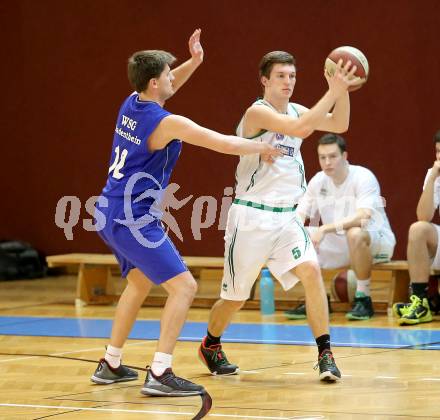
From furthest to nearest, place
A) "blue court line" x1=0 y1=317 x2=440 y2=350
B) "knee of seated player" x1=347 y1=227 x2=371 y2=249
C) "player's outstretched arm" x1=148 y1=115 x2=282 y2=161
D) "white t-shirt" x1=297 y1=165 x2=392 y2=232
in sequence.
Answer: "white t-shirt" x1=297 y1=165 x2=392 y2=232, "knee of seated player" x1=347 y1=227 x2=371 y2=249, "blue court line" x1=0 y1=317 x2=440 y2=350, "player's outstretched arm" x1=148 y1=115 x2=282 y2=161

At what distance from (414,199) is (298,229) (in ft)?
15.8

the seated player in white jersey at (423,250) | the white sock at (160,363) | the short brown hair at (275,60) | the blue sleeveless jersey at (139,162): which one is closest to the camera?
the white sock at (160,363)

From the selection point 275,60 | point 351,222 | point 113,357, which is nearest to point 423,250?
point 351,222

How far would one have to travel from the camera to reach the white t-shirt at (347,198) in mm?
8547

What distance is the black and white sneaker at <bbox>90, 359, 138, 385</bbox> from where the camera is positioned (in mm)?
5668

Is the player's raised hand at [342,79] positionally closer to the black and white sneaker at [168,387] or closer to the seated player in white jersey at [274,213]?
the seated player in white jersey at [274,213]

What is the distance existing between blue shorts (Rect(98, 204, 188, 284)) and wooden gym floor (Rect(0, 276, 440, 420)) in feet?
2.22

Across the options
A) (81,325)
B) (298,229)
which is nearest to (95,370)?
(298,229)

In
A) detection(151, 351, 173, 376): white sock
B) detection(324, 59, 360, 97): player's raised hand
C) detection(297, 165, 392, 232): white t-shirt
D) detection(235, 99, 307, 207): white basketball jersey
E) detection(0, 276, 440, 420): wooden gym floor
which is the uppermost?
detection(324, 59, 360, 97): player's raised hand

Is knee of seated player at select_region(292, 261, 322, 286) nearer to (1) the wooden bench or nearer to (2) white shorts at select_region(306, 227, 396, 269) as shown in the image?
(2) white shorts at select_region(306, 227, 396, 269)

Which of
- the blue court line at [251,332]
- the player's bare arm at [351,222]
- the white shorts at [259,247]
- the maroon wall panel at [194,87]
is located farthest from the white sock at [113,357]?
the maroon wall panel at [194,87]

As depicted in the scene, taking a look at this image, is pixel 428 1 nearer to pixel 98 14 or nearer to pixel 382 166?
pixel 382 166

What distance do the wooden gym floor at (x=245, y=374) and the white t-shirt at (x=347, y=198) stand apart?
2.85ft

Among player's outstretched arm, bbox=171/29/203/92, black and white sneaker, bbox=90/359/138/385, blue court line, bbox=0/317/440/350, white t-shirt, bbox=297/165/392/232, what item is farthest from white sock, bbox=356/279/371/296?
black and white sneaker, bbox=90/359/138/385
